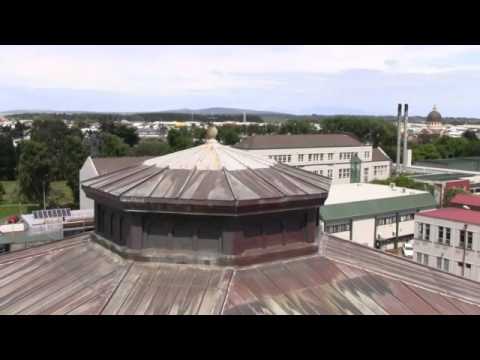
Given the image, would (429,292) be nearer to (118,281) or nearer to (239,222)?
(239,222)

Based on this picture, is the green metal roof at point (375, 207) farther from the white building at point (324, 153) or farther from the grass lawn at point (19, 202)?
the grass lawn at point (19, 202)

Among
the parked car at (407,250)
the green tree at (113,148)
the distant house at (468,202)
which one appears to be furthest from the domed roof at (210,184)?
the green tree at (113,148)

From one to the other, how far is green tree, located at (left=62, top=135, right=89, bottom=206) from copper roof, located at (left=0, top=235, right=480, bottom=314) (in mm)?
48409

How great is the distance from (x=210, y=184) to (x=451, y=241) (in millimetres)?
26059

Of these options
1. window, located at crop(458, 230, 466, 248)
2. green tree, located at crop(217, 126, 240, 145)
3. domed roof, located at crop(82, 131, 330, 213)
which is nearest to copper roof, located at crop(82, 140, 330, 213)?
domed roof, located at crop(82, 131, 330, 213)

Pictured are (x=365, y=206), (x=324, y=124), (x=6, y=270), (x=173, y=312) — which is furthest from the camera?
(x=324, y=124)

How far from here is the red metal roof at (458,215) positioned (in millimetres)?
30953

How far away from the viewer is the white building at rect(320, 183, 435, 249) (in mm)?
37594

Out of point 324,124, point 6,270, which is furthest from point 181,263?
point 324,124

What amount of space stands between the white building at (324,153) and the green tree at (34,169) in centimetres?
2322

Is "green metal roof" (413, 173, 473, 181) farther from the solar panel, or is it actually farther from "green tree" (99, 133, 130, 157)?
the solar panel

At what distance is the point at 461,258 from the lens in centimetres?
3094

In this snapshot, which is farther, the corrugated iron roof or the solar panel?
the corrugated iron roof

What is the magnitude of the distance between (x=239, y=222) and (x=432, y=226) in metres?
26.6
